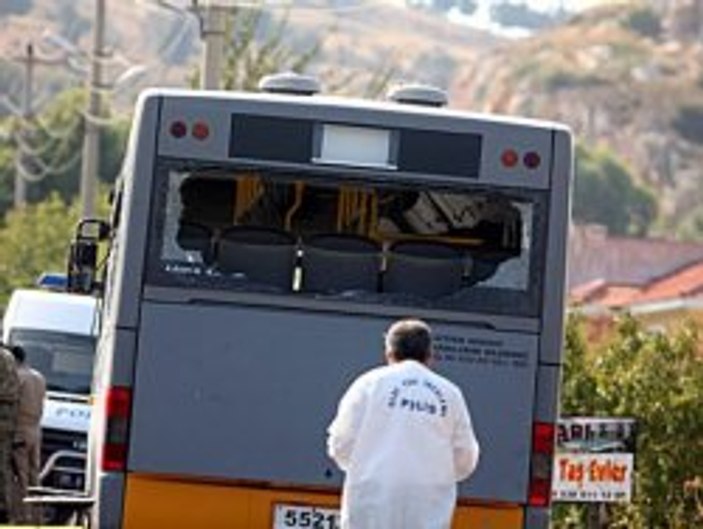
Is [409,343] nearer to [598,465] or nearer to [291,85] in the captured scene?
[291,85]

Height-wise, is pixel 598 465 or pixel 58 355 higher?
pixel 58 355

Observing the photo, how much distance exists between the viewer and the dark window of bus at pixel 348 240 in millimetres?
15570

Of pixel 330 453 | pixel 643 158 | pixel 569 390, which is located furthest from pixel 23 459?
pixel 643 158

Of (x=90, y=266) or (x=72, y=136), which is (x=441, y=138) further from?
(x=72, y=136)

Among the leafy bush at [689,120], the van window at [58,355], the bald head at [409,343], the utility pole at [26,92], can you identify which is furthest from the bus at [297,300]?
the leafy bush at [689,120]

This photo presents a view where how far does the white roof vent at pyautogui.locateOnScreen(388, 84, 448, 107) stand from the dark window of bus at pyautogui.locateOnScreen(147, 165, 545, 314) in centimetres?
91

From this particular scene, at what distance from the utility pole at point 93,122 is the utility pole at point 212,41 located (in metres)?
10.1

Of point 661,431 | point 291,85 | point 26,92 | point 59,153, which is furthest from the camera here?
point 59,153

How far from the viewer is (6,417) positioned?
827 inches

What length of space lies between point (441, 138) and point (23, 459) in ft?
22.4

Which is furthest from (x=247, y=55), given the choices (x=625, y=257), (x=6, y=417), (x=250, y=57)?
(x=625, y=257)

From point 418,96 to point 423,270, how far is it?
50.7 inches

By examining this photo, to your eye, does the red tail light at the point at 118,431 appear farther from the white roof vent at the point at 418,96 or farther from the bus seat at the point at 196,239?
the white roof vent at the point at 418,96

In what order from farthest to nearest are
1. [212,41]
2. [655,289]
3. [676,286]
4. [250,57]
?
[655,289] → [676,286] → [250,57] → [212,41]
